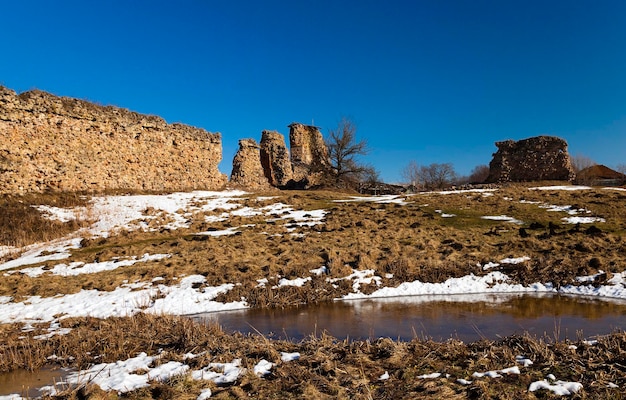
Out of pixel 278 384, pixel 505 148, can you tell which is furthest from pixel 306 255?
pixel 505 148

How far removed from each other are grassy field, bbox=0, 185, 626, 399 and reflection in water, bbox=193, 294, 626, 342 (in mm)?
740

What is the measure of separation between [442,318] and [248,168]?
25.3m

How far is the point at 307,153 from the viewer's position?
134ft

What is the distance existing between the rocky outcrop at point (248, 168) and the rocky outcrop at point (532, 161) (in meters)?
19.6

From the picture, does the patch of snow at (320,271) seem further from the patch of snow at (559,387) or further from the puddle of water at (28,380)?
the patch of snow at (559,387)

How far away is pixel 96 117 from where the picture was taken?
22203mm

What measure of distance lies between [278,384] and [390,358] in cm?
158

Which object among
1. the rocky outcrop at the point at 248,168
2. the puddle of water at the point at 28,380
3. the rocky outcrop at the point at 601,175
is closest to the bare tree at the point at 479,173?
the rocky outcrop at the point at 601,175

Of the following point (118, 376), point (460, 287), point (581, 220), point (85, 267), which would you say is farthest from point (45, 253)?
point (581, 220)

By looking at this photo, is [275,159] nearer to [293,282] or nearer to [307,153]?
[307,153]

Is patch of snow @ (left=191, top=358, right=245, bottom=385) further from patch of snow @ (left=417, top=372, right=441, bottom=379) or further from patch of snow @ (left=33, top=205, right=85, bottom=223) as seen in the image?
patch of snow @ (left=33, top=205, right=85, bottom=223)

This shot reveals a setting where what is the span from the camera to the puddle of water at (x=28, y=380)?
4.89 metres

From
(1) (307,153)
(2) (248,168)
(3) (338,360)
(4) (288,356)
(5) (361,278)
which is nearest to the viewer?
(3) (338,360)

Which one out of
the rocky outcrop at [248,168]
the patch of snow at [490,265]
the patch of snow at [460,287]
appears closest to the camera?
the patch of snow at [460,287]
